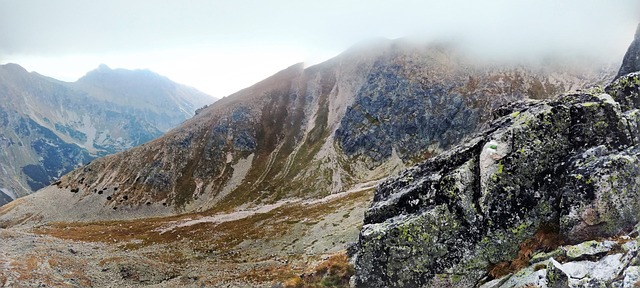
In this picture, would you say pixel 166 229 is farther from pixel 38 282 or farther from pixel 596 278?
pixel 596 278

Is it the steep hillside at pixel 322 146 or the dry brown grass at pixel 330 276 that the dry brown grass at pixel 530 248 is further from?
the steep hillside at pixel 322 146

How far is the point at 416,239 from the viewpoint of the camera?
1875 centimetres

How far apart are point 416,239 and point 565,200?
6910 millimetres

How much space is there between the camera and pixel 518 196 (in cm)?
1734

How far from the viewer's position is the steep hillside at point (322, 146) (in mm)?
153750

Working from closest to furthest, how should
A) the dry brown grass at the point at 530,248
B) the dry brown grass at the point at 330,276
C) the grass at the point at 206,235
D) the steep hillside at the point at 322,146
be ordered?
the dry brown grass at the point at 530,248 < the dry brown grass at the point at 330,276 < the grass at the point at 206,235 < the steep hillside at the point at 322,146

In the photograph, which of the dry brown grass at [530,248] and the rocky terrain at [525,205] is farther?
the dry brown grass at [530,248]

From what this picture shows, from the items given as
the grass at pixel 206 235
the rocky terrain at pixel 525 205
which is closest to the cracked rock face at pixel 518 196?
the rocky terrain at pixel 525 205

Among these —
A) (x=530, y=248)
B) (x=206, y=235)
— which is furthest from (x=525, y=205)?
(x=206, y=235)

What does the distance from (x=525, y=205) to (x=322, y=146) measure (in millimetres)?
158443

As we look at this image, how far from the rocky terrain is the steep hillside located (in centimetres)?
12228

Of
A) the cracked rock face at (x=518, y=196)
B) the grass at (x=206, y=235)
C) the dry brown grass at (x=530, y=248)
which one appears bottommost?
the grass at (x=206, y=235)

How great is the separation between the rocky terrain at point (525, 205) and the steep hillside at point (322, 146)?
401 feet

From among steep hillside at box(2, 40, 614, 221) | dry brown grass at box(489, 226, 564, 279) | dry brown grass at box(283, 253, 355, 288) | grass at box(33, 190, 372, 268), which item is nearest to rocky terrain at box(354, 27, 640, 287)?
dry brown grass at box(489, 226, 564, 279)
